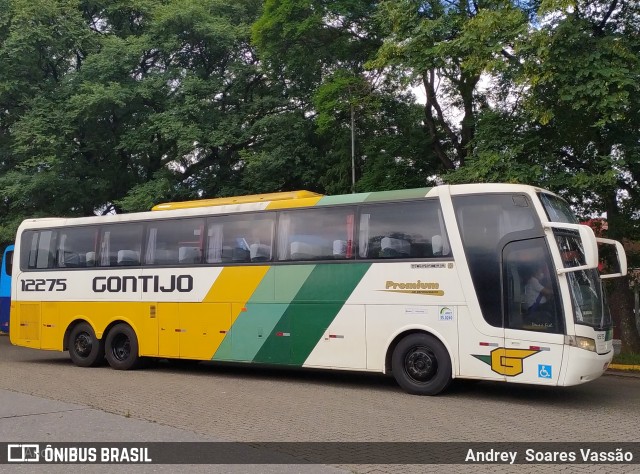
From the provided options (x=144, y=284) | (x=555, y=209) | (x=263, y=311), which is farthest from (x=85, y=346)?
(x=555, y=209)

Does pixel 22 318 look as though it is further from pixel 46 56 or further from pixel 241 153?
pixel 46 56

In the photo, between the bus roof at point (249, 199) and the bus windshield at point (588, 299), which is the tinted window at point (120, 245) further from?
the bus windshield at point (588, 299)

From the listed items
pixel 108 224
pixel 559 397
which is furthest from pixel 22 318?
pixel 559 397

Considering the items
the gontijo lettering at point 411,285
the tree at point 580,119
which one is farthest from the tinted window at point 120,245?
the tree at point 580,119

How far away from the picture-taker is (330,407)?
377 inches

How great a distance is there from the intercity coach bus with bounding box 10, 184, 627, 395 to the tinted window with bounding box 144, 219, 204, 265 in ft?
0.09

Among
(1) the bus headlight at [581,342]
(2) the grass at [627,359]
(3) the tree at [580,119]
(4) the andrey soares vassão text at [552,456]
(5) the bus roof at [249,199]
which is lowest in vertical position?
(4) the andrey soares vassão text at [552,456]

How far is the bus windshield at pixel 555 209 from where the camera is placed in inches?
398

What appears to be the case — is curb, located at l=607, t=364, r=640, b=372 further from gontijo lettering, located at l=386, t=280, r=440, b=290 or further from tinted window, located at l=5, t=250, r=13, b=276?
tinted window, located at l=5, t=250, r=13, b=276

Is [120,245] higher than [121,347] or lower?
higher

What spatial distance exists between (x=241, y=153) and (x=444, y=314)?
11765 millimetres

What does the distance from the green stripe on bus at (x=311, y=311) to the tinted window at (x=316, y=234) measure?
0.26 m

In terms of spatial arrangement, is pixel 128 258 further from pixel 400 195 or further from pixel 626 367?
pixel 626 367

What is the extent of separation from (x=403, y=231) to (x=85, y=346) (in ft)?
26.4
